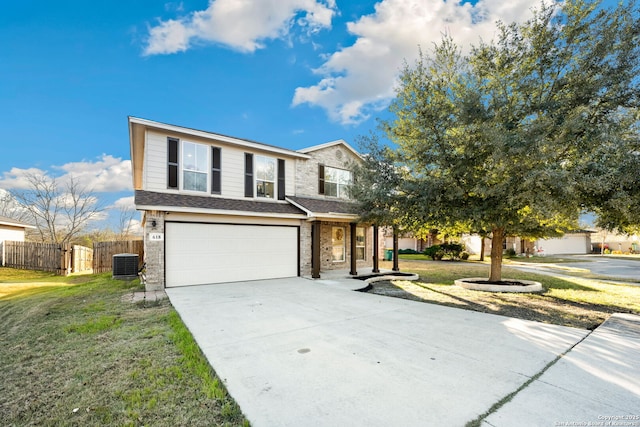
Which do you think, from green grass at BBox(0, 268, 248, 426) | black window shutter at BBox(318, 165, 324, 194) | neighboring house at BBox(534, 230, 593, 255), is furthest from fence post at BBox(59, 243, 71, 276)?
neighboring house at BBox(534, 230, 593, 255)

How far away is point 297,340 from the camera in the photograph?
4688 mm

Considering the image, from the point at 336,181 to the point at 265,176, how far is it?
406 centimetres

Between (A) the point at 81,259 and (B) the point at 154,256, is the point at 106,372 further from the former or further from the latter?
(A) the point at 81,259

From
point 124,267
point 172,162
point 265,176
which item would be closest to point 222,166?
point 172,162

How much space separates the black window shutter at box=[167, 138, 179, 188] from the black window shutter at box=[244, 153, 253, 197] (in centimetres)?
255

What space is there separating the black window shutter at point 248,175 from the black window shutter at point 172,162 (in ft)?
8.36

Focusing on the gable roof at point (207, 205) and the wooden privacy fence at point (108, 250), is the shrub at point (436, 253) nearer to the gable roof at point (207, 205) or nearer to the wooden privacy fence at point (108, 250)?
the gable roof at point (207, 205)

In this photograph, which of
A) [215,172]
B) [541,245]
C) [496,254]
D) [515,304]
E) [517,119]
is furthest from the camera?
[541,245]

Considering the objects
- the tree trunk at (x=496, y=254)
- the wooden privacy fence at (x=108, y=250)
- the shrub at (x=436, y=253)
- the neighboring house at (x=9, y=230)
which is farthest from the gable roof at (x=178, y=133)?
the shrub at (x=436, y=253)

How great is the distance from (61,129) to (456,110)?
2457 cm

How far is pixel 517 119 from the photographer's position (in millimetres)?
8484

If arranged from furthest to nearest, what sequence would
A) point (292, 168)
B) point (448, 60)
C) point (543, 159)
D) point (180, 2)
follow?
point (292, 168) < point (180, 2) < point (448, 60) < point (543, 159)

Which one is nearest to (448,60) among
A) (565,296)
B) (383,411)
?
(565,296)

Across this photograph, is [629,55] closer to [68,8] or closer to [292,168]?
[292,168]
